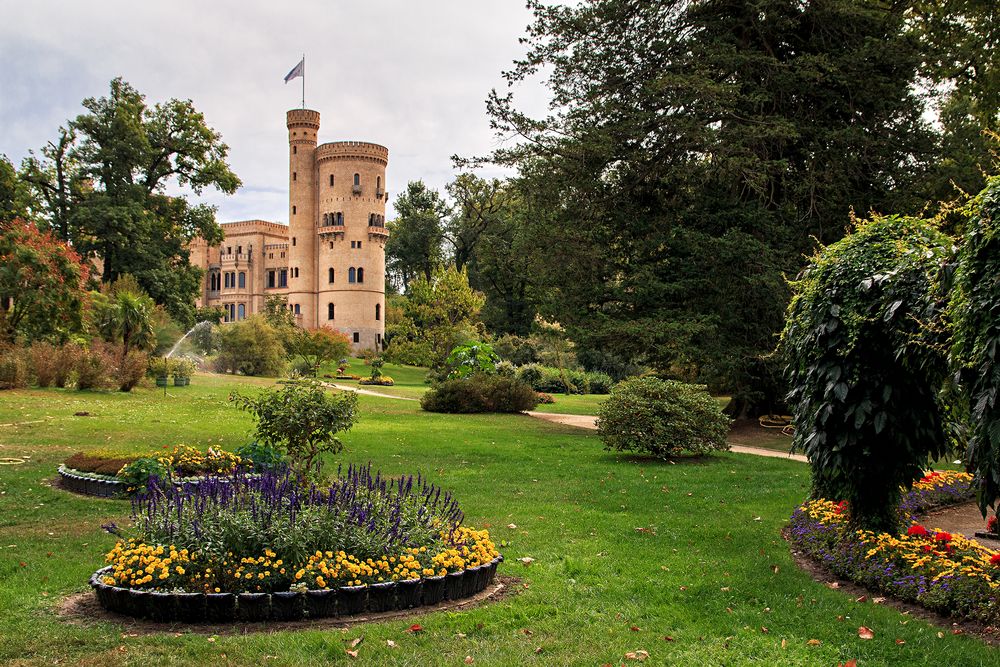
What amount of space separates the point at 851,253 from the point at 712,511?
4.24 metres

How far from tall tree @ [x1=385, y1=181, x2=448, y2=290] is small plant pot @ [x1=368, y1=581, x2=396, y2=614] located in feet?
199

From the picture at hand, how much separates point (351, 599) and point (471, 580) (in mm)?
1014

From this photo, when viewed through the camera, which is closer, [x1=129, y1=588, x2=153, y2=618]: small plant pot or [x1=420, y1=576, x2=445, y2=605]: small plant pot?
[x1=129, y1=588, x2=153, y2=618]: small plant pot

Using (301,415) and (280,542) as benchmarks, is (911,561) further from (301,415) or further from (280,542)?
(301,415)

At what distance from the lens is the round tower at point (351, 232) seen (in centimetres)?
6800

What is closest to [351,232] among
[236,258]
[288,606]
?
[236,258]

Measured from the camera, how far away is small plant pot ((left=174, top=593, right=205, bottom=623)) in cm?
544

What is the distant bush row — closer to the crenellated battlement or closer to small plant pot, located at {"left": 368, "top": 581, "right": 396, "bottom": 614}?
small plant pot, located at {"left": 368, "top": 581, "right": 396, "bottom": 614}

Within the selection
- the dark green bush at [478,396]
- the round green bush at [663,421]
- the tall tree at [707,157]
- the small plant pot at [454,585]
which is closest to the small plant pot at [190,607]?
the small plant pot at [454,585]

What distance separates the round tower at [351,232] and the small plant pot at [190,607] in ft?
208

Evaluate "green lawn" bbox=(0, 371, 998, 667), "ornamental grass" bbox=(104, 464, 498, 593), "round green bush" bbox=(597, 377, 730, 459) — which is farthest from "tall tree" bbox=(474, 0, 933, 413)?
"ornamental grass" bbox=(104, 464, 498, 593)

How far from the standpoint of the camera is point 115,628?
527 centimetres

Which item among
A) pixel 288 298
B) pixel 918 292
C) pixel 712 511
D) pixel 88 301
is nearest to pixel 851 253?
pixel 918 292

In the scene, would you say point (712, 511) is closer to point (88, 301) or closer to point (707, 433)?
point (707, 433)
